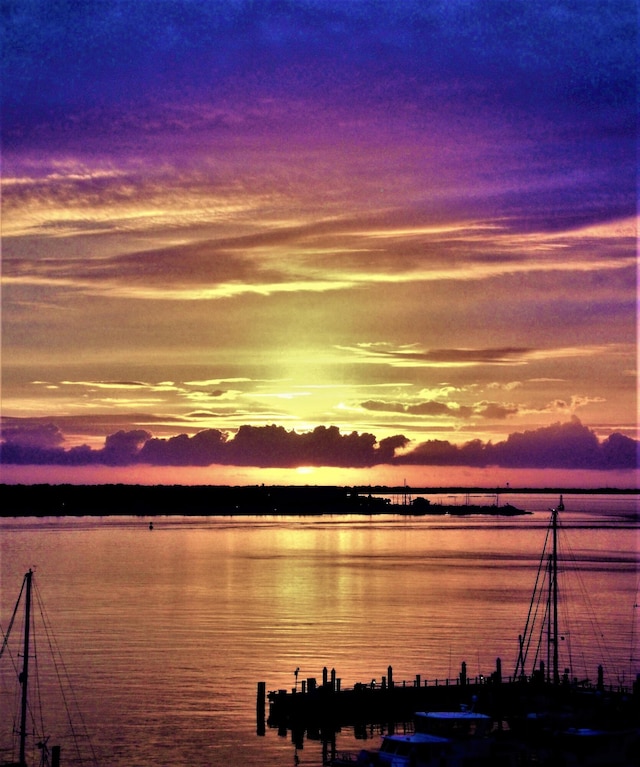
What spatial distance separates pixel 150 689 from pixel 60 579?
6690 centimetres

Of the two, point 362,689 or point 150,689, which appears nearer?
point 362,689

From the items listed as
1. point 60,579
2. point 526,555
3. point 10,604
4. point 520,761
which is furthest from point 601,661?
point 526,555

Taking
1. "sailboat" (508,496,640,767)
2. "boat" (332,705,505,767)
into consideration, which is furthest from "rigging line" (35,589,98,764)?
"sailboat" (508,496,640,767)

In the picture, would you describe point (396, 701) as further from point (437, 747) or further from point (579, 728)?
point (437, 747)

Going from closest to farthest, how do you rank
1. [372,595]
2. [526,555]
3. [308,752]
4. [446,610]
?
[308,752] → [446,610] → [372,595] → [526,555]

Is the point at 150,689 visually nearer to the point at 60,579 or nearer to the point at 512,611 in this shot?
the point at 512,611

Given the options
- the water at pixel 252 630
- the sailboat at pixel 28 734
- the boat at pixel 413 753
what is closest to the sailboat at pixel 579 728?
the boat at pixel 413 753

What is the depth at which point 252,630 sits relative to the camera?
273 feet

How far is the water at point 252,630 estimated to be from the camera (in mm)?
52316

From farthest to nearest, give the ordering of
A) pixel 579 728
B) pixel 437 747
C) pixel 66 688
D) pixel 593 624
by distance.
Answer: pixel 593 624 < pixel 66 688 < pixel 579 728 < pixel 437 747

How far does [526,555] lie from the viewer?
17850 cm

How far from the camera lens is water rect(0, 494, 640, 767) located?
5232 cm

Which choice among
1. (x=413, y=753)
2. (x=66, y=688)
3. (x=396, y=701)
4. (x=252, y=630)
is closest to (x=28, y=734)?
(x=66, y=688)

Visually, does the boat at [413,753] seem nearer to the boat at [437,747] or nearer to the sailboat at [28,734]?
the boat at [437,747]
